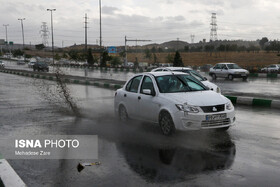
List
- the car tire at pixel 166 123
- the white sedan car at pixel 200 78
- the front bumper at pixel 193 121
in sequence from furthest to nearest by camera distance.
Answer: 1. the white sedan car at pixel 200 78
2. the car tire at pixel 166 123
3. the front bumper at pixel 193 121

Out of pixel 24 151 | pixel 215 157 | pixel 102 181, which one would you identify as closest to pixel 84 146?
pixel 24 151

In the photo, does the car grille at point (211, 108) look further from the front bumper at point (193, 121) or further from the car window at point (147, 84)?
the car window at point (147, 84)

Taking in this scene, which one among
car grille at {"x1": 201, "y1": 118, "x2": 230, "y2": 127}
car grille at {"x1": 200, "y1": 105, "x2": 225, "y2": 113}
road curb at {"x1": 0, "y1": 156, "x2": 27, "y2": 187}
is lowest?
road curb at {"x1": 0, "y1": 156, "x2": 27, "y2": 187}

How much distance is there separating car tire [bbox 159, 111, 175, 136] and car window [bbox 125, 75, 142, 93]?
1532 millimetres

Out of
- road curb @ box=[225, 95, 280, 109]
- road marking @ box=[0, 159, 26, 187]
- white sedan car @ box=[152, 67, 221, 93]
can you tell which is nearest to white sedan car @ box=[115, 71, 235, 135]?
road marking @ box=[0, 159, 26, 187]

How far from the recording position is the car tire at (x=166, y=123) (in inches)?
299

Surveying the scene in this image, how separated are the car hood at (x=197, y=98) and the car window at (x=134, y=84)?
1.38 m

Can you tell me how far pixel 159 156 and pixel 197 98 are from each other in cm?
201

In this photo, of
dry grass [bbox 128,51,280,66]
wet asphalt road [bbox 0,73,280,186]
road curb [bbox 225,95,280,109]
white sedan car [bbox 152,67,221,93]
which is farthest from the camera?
dry grass [bbox 128,51,280,66]

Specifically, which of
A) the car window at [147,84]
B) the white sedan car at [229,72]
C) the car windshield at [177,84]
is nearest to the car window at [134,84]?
the car window at [147,84]

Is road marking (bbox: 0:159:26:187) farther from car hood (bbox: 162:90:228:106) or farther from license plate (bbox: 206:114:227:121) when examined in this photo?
license plate (bbox: 206:114:227:121)

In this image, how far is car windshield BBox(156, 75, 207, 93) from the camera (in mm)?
8309

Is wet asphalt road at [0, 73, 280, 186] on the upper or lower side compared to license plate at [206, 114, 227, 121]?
lower

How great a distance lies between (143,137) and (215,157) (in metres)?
2.13
